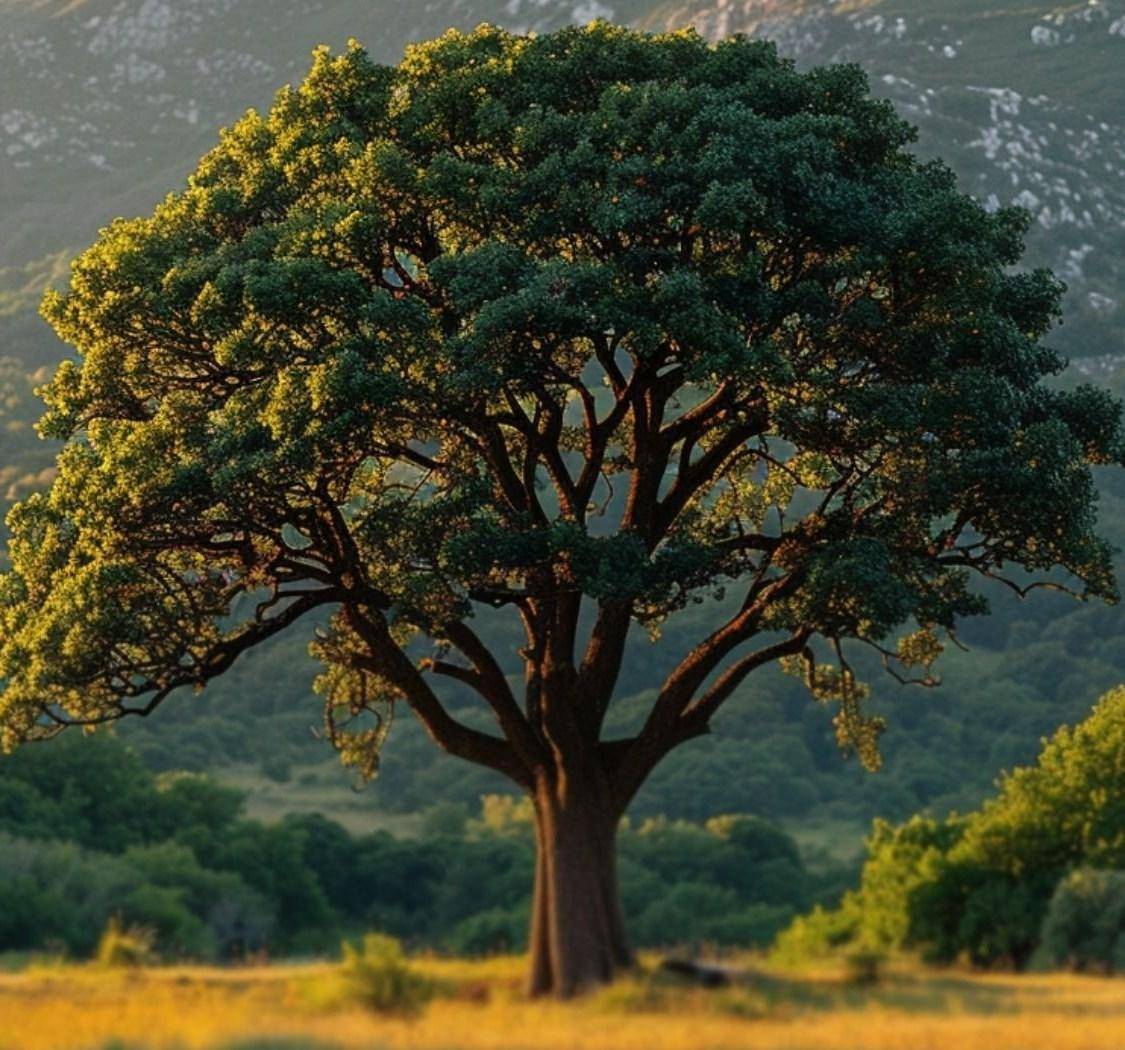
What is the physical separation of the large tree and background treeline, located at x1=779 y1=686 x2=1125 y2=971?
6898 millimetres

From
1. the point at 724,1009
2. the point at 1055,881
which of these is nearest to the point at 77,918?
the point at 1055,881

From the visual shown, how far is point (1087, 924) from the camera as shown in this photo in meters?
38.4

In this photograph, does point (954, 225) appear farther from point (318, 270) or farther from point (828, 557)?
point (318, 270)

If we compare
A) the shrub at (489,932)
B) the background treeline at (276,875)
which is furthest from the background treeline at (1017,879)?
the shrub at (489,932)

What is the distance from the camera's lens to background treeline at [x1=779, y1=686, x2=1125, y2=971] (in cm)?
3847

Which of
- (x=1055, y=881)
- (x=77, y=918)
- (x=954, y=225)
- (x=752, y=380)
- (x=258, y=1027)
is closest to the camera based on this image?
(x=258, y=1027)

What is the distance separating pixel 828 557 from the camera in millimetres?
33938

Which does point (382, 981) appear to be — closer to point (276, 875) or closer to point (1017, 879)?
point (1017, 879)

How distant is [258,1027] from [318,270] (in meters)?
12.5

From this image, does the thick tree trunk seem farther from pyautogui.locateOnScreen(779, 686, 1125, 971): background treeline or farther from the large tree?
pyautogui.locateOnScreen(779, 686, 1125, 971): background treeline

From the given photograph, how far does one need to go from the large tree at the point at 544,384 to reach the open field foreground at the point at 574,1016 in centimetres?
368

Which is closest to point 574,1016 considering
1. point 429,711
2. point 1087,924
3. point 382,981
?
point 382,981

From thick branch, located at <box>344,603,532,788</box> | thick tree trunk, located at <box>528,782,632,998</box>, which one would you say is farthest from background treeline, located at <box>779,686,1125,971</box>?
thick branch, located at <box>344,603,532,788</box>

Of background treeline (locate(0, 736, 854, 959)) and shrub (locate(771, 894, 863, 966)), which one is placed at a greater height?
background treeline (locate(0, 736, 854, 959))
